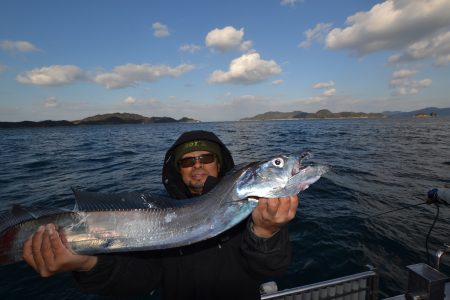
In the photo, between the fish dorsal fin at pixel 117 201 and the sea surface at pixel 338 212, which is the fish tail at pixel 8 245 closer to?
the fish dorsal fin at pixel 117 201

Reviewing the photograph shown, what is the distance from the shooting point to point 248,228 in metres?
2.76

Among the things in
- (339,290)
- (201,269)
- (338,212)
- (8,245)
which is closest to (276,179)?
(201,269)

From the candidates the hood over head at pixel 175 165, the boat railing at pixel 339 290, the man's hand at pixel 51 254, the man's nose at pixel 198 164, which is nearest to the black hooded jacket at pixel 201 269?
the man's hand at pixel 51 254

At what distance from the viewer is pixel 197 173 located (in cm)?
→ 424

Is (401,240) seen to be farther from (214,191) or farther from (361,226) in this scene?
(214,191)

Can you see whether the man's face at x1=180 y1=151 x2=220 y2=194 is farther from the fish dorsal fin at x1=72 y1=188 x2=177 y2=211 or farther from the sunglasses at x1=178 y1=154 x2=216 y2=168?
the fish dorsal fin at x1=72 y1=188 x2=177 y2=211

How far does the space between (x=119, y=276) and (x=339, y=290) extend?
359 centimetres

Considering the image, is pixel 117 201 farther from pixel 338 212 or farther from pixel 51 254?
pixel 338 212

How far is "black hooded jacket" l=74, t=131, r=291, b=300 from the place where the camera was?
9.03ft

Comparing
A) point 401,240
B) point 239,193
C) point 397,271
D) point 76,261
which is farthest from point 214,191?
point 401,240

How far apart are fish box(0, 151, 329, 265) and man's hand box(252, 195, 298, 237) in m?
0.06

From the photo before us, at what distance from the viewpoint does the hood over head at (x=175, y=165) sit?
14.0ft

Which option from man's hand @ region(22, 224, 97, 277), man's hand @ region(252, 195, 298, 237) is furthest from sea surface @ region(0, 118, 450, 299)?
man's hand @ region(252, 195, 298, 237)

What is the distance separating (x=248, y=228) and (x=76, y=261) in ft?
6.15
